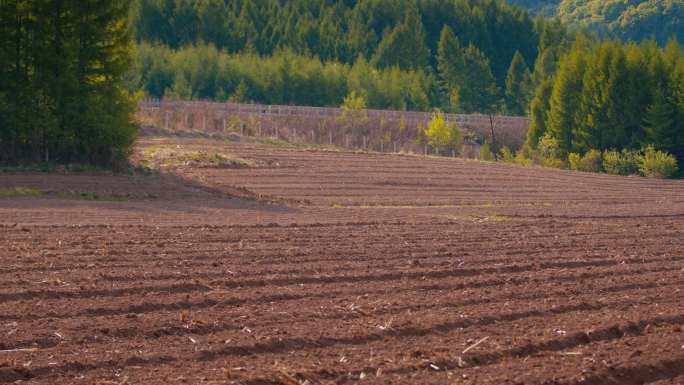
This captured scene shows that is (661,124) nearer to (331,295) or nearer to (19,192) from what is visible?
(19,192)

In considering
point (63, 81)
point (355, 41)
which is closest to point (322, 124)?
point (63, 81)

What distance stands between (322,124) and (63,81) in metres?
45.4

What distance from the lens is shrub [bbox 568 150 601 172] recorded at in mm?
72812

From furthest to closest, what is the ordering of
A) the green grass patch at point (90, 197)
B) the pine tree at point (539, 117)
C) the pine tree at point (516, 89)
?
the pine tree at point (516, 89) < the pine tree at point (539, 117) < the green grass patch at point (90, 197)

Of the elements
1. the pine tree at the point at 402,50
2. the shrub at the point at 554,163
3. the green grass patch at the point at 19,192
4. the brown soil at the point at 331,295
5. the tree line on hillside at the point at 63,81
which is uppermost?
the pine tree at the point at 402,50

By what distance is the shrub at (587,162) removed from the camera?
239 ft

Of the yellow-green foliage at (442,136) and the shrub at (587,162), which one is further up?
the yellow-green foliage at (442,136)

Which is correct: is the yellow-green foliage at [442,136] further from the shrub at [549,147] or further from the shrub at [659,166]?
the shrub at [659,166]

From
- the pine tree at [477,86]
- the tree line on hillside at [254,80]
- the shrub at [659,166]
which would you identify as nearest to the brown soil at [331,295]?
the shrub at [659,166]

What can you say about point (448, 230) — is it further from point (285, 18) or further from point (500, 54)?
point (500, 54)

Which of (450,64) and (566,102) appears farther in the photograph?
(450,64)

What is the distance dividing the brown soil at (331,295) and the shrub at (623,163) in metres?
40.9

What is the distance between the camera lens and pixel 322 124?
81125 mm

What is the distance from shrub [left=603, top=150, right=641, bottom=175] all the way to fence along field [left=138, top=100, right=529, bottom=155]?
13.1 m
